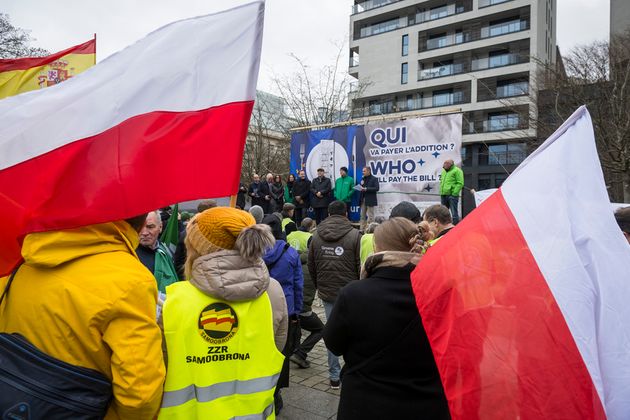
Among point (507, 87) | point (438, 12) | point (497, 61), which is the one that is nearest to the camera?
point (507, 87)

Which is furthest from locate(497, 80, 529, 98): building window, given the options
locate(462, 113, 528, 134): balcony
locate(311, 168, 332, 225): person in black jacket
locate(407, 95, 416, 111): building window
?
locate(311, 168, 332, 225): person in black jacket

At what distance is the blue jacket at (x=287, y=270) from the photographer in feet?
15.9

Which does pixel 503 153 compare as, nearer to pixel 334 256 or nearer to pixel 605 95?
pixel 605 95

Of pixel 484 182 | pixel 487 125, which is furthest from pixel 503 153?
pixel 484 182

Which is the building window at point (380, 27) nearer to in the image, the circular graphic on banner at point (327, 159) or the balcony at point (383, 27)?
the balcony at point (383, 27)

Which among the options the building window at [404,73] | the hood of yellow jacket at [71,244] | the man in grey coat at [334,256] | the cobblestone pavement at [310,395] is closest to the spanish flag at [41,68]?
the man in grey coat at [334,256]

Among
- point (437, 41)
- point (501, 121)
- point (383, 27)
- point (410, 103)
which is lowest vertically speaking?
point (501, 121)

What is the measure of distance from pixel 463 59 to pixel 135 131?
55365 mm

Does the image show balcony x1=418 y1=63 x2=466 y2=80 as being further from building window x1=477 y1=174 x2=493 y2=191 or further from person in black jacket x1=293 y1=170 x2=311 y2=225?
person in black jacket x1=293 y1=170 x2=311 y2=225

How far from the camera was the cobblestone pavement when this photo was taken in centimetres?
455

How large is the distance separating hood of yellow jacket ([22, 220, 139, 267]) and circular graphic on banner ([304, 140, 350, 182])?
12.6 metres

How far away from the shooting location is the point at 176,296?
232cm

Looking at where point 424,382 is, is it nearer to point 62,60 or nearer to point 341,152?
point 62,60

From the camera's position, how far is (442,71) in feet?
174
